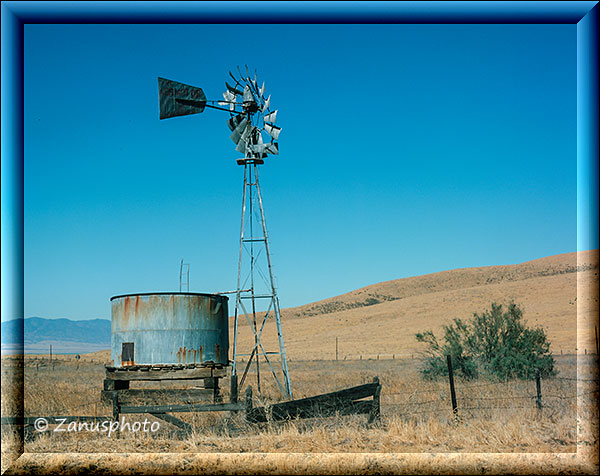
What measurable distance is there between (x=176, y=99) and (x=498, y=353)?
642 inches

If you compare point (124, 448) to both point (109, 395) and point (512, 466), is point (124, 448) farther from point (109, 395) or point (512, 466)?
point (512, 466)

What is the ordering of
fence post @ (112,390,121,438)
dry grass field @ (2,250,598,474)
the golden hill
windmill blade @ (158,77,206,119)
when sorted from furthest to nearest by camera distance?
the golden hill < windmill blade @ (158,77,206,119) < fence post @ (112,390,121,438) < dry grass field @ (2,250,598,474)

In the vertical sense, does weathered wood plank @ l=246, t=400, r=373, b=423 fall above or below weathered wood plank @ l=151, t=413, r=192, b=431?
above

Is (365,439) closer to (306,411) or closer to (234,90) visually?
(306,411)

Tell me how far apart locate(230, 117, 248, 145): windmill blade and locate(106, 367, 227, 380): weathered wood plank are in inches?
275

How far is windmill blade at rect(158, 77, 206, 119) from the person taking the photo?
51.9ft

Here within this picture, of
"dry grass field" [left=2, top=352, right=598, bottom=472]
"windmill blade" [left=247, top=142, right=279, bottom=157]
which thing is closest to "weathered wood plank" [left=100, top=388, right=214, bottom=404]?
"dry grass field" [left=2, top=352, right=598, bottom=472]

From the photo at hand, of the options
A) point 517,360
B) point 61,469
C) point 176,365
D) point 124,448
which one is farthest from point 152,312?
point 517,360

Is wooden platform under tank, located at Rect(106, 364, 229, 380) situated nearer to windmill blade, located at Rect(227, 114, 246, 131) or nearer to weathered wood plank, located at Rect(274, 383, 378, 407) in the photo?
weathered wood plank, located at Rect(274, 383, 378, 407)

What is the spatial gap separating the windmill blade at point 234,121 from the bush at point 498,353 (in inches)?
446

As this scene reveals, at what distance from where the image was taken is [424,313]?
273ft

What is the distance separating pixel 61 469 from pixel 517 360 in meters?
18.8

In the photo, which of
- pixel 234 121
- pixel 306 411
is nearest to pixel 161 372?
pixel 306 411

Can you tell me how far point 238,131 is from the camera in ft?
62.8
